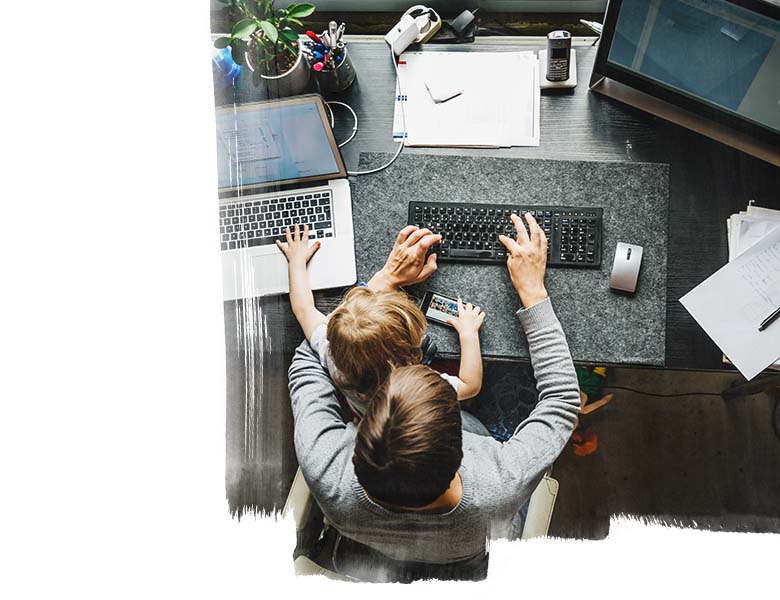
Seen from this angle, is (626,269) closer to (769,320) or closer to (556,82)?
(769,320)

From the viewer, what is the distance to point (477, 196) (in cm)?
90

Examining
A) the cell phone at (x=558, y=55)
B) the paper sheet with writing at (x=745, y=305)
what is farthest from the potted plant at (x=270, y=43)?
the paper sheet with writing at (x=745, y=305)

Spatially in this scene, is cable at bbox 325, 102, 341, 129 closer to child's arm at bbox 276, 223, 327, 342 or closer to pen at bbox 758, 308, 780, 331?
child's arm at bbox 276, 223, 327, 342

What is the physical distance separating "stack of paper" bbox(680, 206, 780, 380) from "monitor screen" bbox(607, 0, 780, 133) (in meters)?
0.16

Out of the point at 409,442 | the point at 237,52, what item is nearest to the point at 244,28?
the point at 237,52

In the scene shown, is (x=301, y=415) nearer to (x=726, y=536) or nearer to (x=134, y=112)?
(x=134, y=112)

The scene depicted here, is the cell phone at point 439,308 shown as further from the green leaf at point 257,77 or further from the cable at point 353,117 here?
the green leaf at point 257,77

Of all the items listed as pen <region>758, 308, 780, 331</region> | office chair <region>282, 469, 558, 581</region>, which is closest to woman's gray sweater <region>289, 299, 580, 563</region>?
office chair <region>282, 469, 558, 581</region>

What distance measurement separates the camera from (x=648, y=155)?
2.95 feet

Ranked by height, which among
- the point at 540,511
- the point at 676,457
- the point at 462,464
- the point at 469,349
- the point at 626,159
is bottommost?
the point at 676,457

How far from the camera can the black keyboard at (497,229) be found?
2.83 feet

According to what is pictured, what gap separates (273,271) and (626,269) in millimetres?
539

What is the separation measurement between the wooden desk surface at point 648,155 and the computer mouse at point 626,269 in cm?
6

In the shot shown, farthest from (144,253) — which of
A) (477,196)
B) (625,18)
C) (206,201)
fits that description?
(625,18)
